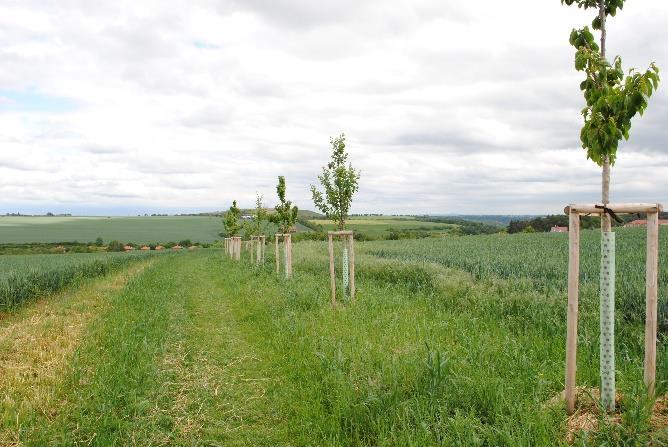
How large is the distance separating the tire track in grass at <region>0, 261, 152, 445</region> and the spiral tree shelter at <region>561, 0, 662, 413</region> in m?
7.02

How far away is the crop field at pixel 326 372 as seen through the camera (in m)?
5.34

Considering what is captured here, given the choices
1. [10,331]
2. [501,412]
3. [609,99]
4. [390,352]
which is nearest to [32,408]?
[390,352]

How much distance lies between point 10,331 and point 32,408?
7.15 metres

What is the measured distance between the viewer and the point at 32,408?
6.50 metres

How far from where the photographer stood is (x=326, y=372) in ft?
23.9

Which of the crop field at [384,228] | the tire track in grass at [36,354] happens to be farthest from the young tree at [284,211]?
the crop field at [384,228]

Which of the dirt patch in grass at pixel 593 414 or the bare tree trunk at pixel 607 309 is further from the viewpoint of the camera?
the bare tree trunk at pixel 607 309

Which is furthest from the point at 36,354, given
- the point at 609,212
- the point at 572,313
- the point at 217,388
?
the point at 609,212

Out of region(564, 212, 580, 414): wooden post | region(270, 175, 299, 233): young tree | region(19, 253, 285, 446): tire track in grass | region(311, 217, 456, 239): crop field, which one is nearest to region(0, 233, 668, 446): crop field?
region(19, 253, 285, 446): tire track in grass

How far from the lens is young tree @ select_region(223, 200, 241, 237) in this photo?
45875 mm

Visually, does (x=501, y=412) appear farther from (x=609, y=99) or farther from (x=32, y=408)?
(x=32, y=408)

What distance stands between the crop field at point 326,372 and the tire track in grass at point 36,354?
47 mm

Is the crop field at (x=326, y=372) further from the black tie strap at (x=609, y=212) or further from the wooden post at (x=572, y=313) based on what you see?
the black tie strap at (x=609, y=212)

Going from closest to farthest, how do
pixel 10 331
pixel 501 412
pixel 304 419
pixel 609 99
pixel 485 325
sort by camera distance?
pixel 609 99
pixel 501 412
pixel 304 419
pixel 485 325
pixel 10 331
